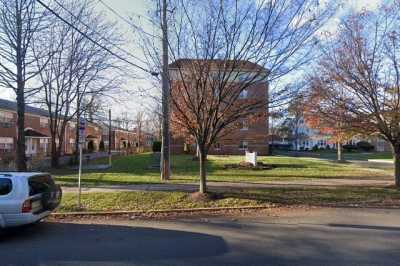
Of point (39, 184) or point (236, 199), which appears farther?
point (236, 199)

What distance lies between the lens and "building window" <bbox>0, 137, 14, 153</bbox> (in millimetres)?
44000

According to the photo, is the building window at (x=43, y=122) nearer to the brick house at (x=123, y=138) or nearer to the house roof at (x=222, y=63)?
the brick house at (x=123, y=138)

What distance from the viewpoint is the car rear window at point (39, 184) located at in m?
9.15

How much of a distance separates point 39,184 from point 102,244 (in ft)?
8.00

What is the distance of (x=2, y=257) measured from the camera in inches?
284

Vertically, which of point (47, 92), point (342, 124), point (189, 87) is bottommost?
point (342, 124)

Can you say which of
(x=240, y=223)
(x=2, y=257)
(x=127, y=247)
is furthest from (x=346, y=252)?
(x=2, y=257)

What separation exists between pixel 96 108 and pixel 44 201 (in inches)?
1059

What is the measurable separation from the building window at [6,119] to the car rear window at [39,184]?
37.8 meters

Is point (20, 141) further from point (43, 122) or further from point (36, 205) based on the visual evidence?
point (43, 122)

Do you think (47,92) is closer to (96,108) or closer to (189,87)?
(96,108)

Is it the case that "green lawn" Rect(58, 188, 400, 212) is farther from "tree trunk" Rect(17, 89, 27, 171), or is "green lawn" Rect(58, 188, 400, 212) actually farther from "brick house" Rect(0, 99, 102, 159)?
"brick house" Rect(0, 99, 102, 159)

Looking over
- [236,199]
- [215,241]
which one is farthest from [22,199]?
[236,199]

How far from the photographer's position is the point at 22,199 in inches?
344
